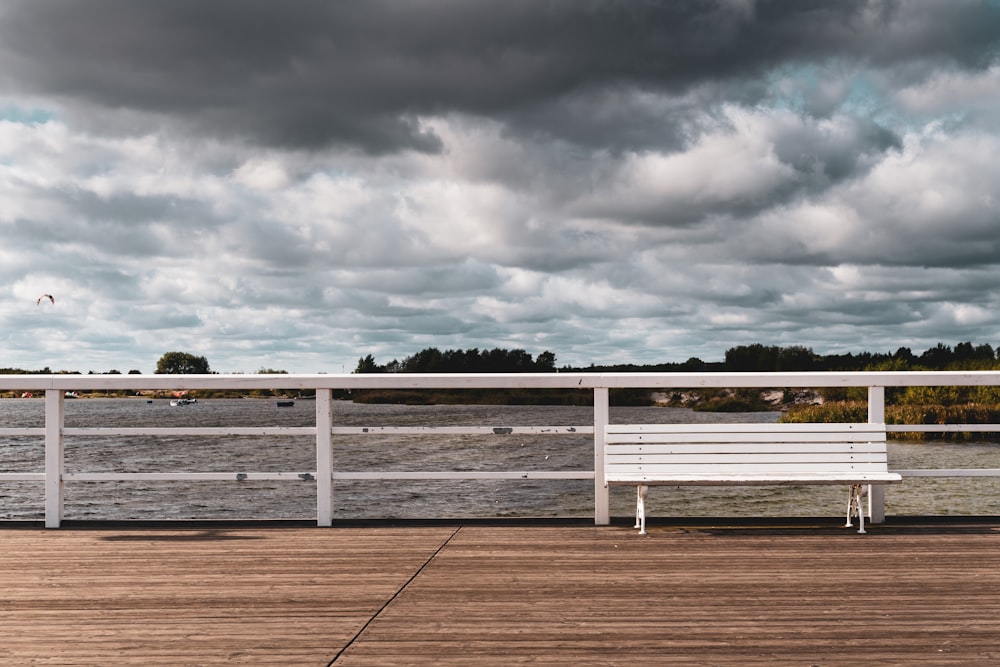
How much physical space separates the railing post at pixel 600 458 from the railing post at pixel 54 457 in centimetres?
387

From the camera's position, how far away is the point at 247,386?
676 cm

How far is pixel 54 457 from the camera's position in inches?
278

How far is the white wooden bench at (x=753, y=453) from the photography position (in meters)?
6.62

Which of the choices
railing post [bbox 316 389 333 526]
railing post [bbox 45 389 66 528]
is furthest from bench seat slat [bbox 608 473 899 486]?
railing post [bbox 45 389 66 528]

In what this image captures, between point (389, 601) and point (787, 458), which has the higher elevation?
point (787, 458)

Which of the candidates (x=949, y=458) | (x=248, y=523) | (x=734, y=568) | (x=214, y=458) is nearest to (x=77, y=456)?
(x=214, y=458)

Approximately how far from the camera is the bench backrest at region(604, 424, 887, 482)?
21.9 ft

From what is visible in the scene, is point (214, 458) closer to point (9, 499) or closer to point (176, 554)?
point (9, 499)

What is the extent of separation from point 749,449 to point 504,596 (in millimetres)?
2817

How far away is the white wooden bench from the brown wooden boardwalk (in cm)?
40

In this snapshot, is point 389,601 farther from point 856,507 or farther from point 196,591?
point 856,507

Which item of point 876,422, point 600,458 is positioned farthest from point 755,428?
point 600,458

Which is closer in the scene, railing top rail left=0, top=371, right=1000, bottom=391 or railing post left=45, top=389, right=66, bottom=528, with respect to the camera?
railing top rail left=0, top=371, right=1000, bottom=391

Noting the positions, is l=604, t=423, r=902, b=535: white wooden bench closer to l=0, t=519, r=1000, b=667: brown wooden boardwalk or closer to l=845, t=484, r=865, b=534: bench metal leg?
l=845, t=484, r=865, b=534: bench metal leg
